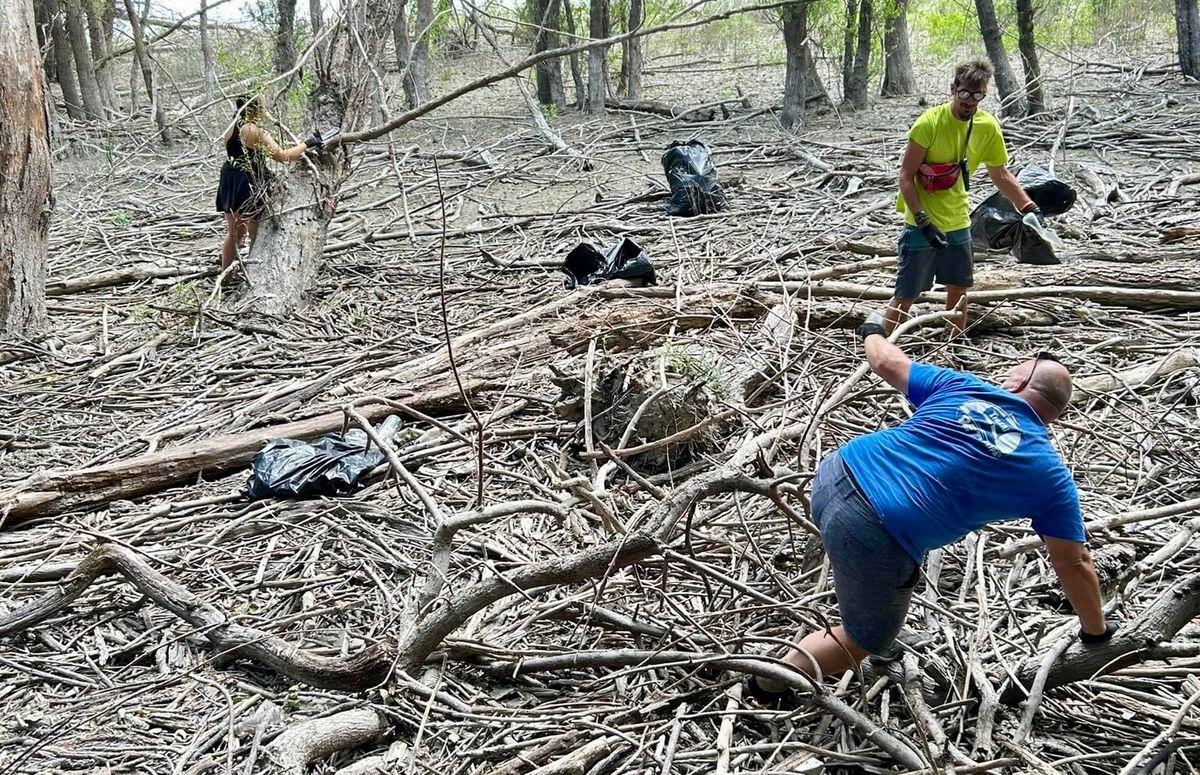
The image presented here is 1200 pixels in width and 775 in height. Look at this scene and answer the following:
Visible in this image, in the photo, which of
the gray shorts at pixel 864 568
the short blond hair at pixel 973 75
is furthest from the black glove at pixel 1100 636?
the short blond hair at pixel 973 75

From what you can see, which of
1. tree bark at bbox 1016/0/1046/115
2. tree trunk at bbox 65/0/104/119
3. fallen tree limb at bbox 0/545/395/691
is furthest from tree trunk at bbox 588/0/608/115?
fallen tree limb at bbox 0/545/395/691

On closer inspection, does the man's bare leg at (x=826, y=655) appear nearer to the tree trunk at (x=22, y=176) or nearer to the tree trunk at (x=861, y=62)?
the tree trunk at (x=22, y=176)

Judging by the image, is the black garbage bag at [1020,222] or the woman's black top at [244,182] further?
the woman's black top at [244,182]

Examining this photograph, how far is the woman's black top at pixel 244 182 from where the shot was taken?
761 centimetres

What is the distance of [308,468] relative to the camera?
4703mm

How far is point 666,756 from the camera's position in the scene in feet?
9.85

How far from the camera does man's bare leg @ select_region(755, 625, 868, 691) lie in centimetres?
307

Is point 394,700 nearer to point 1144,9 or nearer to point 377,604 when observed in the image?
point 377,604

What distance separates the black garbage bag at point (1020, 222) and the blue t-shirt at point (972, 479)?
405cm

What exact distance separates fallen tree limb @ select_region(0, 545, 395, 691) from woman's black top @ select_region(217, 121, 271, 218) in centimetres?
434

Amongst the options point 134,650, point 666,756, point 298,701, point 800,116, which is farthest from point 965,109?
point 800,116

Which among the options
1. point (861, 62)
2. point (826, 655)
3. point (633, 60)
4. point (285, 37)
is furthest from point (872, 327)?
point (633, 60)

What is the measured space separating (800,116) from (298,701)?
10.8 m

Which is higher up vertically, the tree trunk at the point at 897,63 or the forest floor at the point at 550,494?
the tree trunk at the point at 897,63
